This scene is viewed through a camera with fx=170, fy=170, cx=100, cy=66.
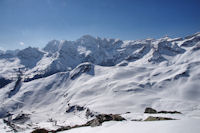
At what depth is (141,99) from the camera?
15650 centimetres

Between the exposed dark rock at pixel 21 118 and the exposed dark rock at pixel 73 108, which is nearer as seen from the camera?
the exposed dark rock at pixel 21 118

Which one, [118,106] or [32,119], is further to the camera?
[32,119]

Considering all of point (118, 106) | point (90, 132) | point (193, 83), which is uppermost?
point (193, 83)

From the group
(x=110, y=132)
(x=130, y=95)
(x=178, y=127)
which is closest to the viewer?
(x=178, y=127)

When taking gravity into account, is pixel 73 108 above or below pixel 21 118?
above

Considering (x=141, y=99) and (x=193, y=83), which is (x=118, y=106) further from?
(x=193, y=83)

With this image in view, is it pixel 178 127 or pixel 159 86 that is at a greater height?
pixel 159 86

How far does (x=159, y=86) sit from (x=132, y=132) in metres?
195

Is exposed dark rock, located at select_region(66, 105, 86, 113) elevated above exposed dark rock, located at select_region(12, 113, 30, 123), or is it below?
above

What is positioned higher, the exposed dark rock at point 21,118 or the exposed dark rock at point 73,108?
the exposed dark rock at point 73,108

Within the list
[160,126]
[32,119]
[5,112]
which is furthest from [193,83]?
[5,112]

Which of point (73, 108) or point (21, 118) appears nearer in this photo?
point (21, 118)

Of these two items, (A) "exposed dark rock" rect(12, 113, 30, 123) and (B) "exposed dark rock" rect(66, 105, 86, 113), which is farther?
(B) "exposed dark rock" rect(66, 105, 86, 113)

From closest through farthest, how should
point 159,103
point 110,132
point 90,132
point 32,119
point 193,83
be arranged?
point 110,132
point 90,132
point 159,103
point 32,119
point 193,83
